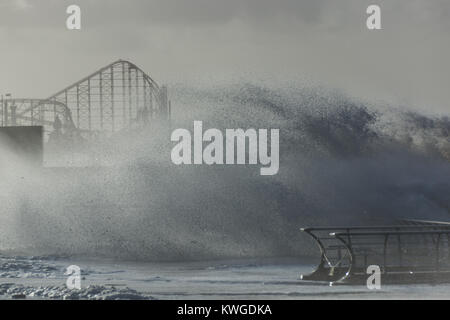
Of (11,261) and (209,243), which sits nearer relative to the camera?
(11,261)

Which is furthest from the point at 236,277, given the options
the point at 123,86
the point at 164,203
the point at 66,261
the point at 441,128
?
the point at 123,86

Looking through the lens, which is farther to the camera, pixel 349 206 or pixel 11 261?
pixel 349 206

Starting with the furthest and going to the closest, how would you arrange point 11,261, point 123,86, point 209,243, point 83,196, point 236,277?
point 123,86, point 83,196, point 209,243, point 11,261, point 236,277

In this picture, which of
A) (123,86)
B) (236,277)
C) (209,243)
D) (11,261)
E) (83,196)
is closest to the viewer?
(236,277)

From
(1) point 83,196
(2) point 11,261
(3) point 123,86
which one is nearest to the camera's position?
(2) point 11,261

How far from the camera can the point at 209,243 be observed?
92.8 ft

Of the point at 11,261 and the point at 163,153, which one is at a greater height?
the point at 163,153

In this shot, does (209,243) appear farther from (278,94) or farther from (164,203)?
(278,94)

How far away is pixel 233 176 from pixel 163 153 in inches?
80.0

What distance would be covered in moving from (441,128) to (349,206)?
121 inches

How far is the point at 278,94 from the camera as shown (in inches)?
1175

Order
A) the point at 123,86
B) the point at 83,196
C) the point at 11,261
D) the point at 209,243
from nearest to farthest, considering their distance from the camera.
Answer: the point at 11,261 → the point at 209,243 → the point at 83,196 → the point at 123,86

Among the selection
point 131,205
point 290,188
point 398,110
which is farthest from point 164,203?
point 398,110

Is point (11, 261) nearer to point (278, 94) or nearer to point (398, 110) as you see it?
point (278, 94)
